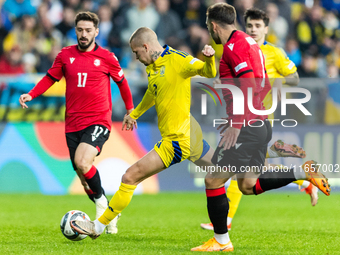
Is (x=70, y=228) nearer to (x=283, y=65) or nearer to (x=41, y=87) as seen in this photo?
(x=41, y=87)

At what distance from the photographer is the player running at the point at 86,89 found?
711 cm

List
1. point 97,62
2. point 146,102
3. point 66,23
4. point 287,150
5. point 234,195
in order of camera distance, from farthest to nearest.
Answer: point 66,23, point 97,62, point 234,195, point 287,150, point 146,102

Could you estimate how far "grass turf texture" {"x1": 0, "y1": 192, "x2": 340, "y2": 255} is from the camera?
18.9 feet

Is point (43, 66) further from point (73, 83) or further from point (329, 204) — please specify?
point (329, 204)

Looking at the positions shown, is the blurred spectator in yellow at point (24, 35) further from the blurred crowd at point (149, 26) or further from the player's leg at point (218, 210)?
the player's leg at point (218, 210)

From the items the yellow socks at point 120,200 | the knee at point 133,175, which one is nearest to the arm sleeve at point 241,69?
the knee at point 133,175

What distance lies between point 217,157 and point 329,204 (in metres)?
5.42

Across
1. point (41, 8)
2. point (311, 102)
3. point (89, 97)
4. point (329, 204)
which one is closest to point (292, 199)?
point (329, 204)

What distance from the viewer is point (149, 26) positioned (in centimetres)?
1337

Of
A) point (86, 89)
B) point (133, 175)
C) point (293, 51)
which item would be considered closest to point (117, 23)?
point (293, 51)

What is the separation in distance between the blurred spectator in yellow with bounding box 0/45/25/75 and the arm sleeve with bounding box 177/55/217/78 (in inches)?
311

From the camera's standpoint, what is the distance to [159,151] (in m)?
5.75

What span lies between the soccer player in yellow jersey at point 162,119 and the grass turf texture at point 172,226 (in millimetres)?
467

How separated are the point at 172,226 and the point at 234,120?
288 centimetres
